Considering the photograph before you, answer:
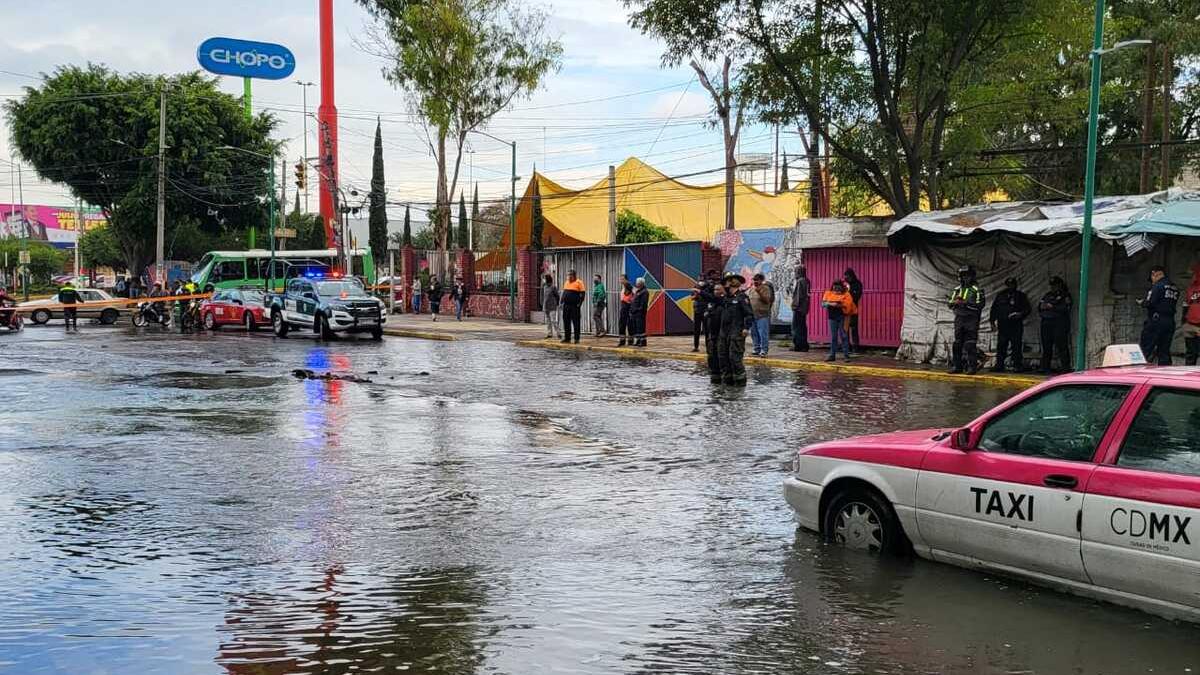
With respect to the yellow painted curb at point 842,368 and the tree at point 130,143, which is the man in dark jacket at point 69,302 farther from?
the yellow painted curb at point 842,368

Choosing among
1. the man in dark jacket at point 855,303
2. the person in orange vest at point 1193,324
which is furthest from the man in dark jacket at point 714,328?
the person in orange vest at point 1193,324

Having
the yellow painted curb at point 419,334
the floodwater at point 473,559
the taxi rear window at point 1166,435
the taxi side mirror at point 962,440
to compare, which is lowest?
the floodwater at point 473,559

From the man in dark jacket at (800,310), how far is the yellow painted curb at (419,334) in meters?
11.0

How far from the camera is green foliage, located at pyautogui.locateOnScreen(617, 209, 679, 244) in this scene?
48594mm

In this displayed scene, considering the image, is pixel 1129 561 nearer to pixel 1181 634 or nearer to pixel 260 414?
pixel 1181 634

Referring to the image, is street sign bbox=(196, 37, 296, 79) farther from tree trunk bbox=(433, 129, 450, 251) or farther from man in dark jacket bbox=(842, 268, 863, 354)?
man in dark jacket bbox=(842, 268, 863, 354)

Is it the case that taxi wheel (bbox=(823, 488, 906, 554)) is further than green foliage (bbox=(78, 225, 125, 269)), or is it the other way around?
green foliage (bbox=(78, 225, 125, 269))

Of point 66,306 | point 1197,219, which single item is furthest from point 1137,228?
point 66,306

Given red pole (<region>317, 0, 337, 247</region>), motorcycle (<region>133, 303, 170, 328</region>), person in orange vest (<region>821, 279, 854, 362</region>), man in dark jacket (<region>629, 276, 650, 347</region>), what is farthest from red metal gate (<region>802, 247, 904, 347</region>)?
red pole (<region>317, 0, 337, 247</region>)

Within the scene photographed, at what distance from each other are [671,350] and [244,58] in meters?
54.3

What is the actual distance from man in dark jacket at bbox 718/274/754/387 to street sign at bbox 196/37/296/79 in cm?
5944

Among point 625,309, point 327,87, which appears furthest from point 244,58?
point 625,309

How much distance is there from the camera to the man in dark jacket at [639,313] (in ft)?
82.9

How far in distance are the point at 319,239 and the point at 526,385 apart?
203ft
